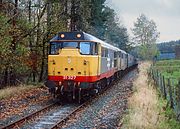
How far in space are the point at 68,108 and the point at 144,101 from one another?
3.44 meters

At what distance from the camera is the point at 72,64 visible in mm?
17672

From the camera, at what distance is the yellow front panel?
17.6m

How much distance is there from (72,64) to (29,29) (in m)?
8.84

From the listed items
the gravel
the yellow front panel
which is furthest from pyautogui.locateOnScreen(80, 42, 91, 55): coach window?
the gravel

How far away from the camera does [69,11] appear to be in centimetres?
3516

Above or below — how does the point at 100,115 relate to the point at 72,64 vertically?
below

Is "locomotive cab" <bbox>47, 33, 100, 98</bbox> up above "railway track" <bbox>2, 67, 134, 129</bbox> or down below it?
above

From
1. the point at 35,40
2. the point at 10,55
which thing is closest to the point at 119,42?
the point at 35,40

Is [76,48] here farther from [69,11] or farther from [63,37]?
[69,11]

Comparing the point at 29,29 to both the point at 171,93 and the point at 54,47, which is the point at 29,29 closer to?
the point at 54,47

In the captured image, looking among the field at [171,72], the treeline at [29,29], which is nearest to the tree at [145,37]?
the field at [171,72]

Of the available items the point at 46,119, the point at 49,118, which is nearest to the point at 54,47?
the point at 49,118

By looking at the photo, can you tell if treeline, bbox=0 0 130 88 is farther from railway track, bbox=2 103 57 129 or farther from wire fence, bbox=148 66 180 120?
wire fence, bbox=148 66 180 120

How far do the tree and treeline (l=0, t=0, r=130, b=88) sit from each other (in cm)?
6564
